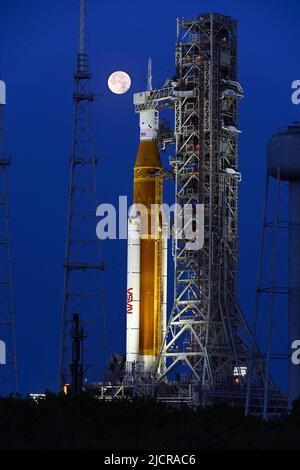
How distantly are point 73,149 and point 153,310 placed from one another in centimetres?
1059

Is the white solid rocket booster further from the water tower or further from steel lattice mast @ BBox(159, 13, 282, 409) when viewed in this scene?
the water tower

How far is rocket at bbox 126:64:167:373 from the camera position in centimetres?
10012

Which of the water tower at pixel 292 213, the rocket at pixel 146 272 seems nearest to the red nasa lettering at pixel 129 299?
the rocket at pixel 146 272

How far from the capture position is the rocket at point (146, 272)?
100125 mm

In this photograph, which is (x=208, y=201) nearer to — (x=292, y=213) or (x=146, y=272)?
(x=146, y=272)

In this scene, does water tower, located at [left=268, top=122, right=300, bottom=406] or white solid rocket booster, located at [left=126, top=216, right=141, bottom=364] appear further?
white solid rocket booster, located at [left=126, top=216, right=141, bottom=364]

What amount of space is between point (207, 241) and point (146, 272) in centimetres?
395

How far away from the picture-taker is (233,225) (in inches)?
4001

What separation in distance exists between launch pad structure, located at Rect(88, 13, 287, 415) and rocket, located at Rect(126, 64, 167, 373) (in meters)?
1.10

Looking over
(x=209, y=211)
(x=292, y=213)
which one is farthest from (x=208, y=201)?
(x=292, y=213)

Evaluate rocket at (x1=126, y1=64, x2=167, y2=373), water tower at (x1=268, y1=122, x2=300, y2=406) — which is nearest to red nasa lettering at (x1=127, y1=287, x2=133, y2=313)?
rocket at (x1=126, y1=64, x2=167, y2=373)
